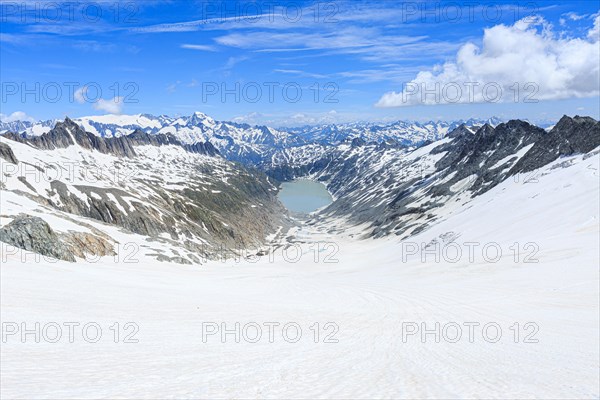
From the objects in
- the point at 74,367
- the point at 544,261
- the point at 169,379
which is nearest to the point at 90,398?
the point at 169,379

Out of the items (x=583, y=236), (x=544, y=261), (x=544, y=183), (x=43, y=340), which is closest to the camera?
(x=43, y=340)

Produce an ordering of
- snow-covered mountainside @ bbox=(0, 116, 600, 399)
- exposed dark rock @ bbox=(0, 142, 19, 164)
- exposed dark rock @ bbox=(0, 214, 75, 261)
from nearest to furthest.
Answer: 1. snow-covered mountainside @ bbox=(0, 116, 600, 399)
2. exposed dark rock @ bbox=(0, 214, 75, 261)
3. exposed dark rock @ bbox=(0, 142, 19, 164)

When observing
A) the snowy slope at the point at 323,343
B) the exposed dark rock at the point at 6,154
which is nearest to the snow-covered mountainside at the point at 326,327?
the snowy slope at the point at 323,343

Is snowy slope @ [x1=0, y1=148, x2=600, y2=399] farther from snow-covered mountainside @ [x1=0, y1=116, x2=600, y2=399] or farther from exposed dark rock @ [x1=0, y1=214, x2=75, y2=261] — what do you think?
exposed dark rock @ [x1=0, y1=214, x2=75, y2=261]

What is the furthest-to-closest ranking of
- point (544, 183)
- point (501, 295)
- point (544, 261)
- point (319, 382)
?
point (544, 183) → point (544, 261) → point (501, 295) → point (319, 382)

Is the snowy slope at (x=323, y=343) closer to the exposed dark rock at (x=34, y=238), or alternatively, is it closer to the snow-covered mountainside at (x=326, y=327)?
the snow-covered mountainside at (x=326, y=327)

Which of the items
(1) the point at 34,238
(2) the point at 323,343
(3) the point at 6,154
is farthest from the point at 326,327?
(3) the point at 6,154

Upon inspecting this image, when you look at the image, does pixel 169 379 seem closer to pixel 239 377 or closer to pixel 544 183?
pixel 239 377

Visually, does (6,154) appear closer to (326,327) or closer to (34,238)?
(34,238)

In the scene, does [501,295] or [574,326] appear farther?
[501,295]

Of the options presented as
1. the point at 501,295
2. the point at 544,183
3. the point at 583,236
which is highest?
the point at 544,183

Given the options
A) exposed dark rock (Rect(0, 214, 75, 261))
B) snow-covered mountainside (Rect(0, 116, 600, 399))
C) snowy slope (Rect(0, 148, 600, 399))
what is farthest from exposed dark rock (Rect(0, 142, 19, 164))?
snowy slope (Rect(0, 148, 600, 399))
